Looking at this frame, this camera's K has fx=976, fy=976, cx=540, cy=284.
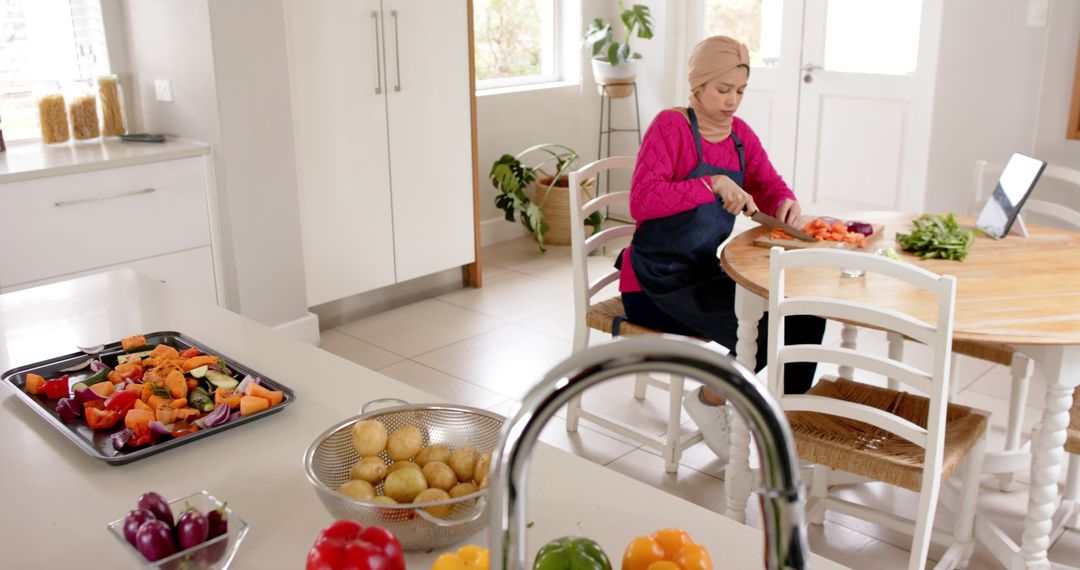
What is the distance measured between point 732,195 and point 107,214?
206 cm

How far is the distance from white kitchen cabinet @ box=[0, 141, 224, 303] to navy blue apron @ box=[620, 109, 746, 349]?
166cm

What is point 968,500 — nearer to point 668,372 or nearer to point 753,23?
point 668,372

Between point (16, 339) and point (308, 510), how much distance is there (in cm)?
90

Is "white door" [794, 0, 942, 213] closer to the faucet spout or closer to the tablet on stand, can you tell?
the tablet on stand

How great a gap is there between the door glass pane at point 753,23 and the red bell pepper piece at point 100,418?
14.9 feet

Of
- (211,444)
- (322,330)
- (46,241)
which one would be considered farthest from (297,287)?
(211,444)

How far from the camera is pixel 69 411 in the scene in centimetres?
143

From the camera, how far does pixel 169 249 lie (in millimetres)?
3457

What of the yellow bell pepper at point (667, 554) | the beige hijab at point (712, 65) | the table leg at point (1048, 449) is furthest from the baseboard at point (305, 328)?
the yellow bell pepper at point (667, 554)

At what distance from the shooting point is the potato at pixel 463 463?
3.78 ft

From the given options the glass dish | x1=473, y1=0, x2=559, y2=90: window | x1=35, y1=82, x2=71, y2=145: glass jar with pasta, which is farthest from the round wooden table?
x1=473, y1=0, x2=559, y2=90: window

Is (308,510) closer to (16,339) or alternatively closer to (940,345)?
(16,339)

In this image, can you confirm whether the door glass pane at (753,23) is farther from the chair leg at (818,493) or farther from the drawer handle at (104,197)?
the drawer handle at (104,197)

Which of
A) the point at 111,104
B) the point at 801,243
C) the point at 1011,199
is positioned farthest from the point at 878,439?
the point at 111,104
